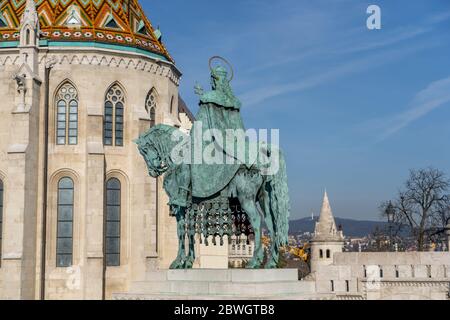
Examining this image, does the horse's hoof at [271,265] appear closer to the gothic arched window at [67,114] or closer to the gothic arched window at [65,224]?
the gothic arched window at [65,224]

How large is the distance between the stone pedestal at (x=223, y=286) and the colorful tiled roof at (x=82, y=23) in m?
19.7

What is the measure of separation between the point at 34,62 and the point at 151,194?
7593 mm

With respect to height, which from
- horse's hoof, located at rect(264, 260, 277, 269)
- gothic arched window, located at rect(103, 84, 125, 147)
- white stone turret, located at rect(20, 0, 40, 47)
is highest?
white stone turret, located at rect(20, 0, 40, 47)

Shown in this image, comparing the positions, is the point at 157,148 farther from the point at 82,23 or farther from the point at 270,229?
the point at 82,23

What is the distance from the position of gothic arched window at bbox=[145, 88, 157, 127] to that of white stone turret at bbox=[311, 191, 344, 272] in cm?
2048

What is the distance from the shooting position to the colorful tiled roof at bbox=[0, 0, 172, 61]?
3288cm

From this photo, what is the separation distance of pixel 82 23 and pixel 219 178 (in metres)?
20.2

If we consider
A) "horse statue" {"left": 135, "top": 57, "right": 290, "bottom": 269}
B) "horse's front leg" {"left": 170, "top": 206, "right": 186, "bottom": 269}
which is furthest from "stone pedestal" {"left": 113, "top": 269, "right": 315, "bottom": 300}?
"horse statue" {"left": 135, "top": 57, "right": 290, "bottom": 269}

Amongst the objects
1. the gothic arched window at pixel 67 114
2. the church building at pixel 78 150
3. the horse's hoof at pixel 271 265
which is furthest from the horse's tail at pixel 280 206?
the gothic arched window at pixel 67 114

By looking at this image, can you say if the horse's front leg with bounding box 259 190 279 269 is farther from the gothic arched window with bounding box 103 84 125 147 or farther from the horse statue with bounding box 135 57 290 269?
the gothic arched window with bounding box 103 84 125 147

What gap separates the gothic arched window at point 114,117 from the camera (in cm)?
3297

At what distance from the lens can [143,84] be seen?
33.7 metres

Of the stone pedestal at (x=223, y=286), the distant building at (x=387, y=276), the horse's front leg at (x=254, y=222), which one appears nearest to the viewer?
the stone pedestal at (x=223, y=286)
